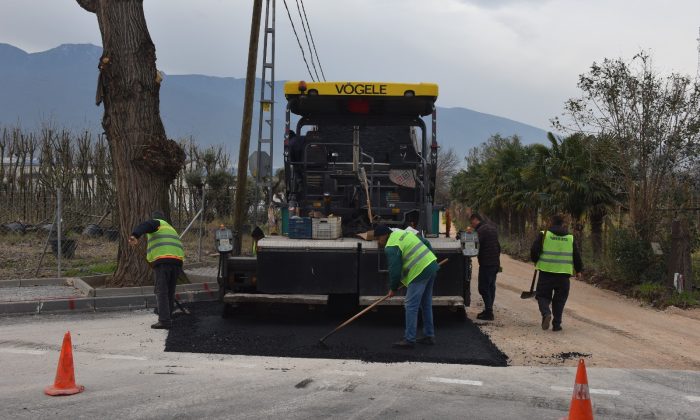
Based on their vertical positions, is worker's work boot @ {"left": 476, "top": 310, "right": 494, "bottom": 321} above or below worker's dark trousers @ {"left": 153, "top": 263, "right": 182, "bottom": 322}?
below

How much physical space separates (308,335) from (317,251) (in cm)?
101

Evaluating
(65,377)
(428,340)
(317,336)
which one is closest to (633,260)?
(428,340)

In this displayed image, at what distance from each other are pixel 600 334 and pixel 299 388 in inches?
199

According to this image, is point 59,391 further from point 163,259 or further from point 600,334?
point 600,334

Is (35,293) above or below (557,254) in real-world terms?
below

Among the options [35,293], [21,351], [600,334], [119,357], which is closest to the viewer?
[119,357]

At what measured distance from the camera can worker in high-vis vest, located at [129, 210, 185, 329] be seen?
366 inches

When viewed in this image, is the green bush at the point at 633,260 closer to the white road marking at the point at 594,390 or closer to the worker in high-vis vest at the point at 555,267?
the worker in high-vis vest at the point at 555,267

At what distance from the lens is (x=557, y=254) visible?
980cm

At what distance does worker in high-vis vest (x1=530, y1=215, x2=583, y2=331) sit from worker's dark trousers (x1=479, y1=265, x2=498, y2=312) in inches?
26.8

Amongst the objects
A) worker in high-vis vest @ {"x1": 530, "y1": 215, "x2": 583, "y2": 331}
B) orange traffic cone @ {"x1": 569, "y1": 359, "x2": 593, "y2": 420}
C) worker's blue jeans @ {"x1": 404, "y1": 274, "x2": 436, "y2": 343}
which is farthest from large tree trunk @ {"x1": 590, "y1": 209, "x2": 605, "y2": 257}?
orange traffic cone @ {"x1": 569, "y1": 359, "x2": 593, "y2": 420}

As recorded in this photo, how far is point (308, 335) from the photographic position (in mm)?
8742

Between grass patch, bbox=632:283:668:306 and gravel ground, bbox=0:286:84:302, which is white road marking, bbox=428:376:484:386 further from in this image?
A: grass patch, bbox=632:283:668:306

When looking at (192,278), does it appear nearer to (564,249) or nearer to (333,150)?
(333,150)
